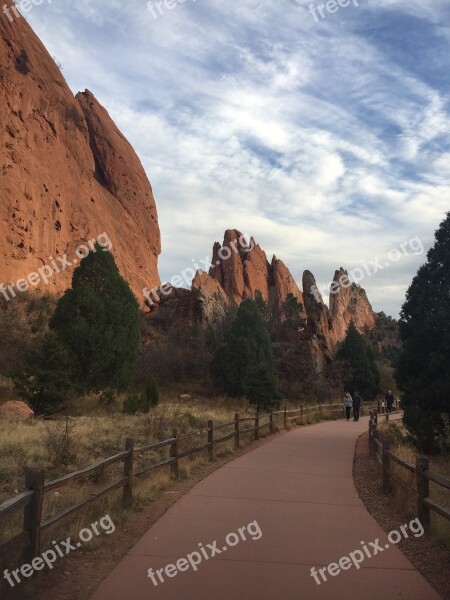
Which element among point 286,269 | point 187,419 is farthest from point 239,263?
point 187,419

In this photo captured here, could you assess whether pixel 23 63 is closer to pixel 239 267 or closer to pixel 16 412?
pixel 16 412

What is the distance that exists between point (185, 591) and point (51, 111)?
58372 millimetres

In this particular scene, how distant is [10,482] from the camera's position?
9742mm

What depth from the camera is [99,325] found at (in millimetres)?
24422

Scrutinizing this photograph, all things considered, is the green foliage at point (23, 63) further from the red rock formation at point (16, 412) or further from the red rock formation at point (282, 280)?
the red rock formation at point (282, 280)

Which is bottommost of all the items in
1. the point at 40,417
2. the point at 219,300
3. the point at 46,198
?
the point at 40,417

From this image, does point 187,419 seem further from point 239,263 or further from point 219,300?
point 239,263

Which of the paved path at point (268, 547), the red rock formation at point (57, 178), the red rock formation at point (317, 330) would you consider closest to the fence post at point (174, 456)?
the paved path at point (268, 547)

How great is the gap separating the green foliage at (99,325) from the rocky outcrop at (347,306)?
248 ft

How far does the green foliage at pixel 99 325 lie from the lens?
936 inches

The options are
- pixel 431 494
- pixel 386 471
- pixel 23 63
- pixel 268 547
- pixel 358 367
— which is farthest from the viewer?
pixel 23 63

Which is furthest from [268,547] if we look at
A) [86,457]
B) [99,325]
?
[99,325]

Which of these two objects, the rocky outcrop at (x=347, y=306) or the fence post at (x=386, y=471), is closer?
the fence post at (x=386, y=471)

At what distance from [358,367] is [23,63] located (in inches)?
1801
